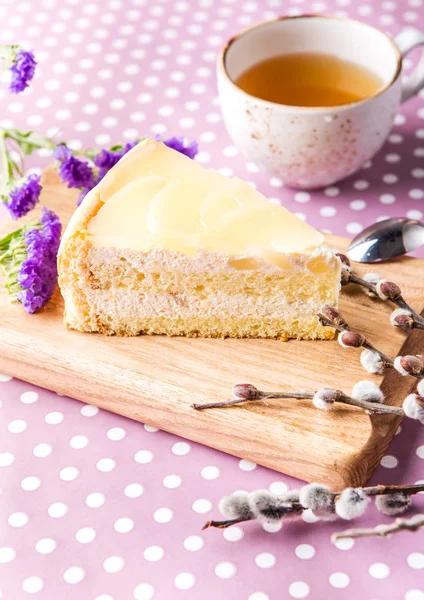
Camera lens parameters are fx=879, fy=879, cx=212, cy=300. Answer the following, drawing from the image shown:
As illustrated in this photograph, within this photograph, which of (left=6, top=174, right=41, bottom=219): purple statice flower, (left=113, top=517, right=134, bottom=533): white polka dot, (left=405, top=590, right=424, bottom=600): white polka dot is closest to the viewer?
(left=405, top=590, right=424, bottom=600): white polka dot

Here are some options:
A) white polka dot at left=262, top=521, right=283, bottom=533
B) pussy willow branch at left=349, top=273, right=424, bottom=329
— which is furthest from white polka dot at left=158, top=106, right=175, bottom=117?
white polka dot at left=262, top=521, right=283, bottom=533

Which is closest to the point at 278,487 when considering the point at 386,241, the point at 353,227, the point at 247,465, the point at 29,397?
the point at 247,465

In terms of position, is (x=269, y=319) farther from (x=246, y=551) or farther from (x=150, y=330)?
(x=246, y=551)

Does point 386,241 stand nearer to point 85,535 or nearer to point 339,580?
point 339,580

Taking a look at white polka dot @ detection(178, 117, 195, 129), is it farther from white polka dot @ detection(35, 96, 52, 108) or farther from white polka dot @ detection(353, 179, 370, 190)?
white polka dot @ detection(353, 179, 370, 190)

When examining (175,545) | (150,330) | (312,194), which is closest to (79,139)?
(312,194)

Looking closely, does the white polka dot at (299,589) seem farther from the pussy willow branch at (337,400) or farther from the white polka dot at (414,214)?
the white polka dot at (414,214)
